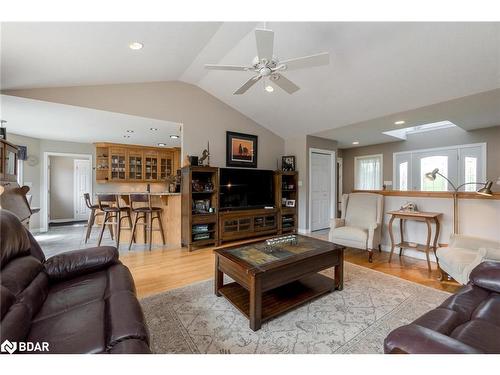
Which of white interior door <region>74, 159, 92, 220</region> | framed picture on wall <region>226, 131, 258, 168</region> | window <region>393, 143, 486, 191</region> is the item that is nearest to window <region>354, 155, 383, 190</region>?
window <region>393, 143, 486, 191</region>

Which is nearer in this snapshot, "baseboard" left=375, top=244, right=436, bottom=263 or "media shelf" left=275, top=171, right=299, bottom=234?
"baseboard" left=375, top=244, right=436, bottom=263

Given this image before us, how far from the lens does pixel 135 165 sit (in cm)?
659

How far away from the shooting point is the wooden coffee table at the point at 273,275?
1.77m

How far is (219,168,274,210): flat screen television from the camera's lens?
4336 millimetres

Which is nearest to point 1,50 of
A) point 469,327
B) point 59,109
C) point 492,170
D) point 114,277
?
point 59,109

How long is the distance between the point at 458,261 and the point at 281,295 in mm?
1734

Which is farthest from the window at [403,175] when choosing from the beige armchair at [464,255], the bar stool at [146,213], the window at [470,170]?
the bar stool at [146,213]

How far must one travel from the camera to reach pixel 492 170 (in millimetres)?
4719

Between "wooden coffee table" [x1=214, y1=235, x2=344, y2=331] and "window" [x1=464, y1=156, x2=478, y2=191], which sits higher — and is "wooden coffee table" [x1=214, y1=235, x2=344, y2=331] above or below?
below

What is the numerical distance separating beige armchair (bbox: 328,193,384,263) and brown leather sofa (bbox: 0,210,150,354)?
9.67ft

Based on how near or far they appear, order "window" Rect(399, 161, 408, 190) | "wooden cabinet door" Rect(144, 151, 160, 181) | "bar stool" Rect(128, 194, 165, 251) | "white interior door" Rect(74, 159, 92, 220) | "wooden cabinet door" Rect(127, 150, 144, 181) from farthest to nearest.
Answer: "white interior door" Rect(74, 159, 92, 220) < "wooden cabinet door" Rect(144, 151, 160, 181) < "wooden cabinet door" Rect(127, 150, 144, 181) < "window" Rect(399, 161, 408, 190) < "bar stool" Rect(128, 194, 165, 251)

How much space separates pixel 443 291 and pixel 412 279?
1.12 feet

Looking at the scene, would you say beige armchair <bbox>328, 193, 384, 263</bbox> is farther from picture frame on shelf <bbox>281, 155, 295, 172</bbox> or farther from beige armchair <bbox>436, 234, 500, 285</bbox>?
picture frame on shelf <bbox>281, 155, 295, 172</bbox>

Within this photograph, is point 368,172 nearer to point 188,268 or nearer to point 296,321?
point 188,268
